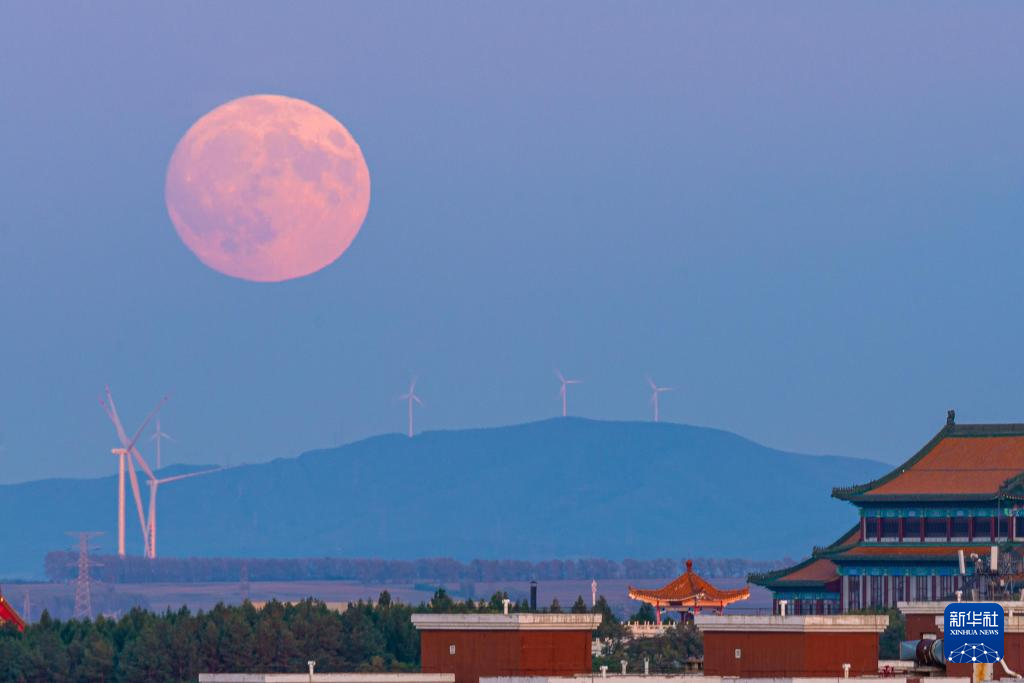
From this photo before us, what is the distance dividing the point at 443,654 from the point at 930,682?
64.6ft

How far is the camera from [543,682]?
381 ft

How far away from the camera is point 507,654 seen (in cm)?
12138

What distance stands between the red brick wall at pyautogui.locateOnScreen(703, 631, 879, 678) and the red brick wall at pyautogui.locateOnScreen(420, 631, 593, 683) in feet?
18.3

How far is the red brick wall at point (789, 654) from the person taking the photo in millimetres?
121938

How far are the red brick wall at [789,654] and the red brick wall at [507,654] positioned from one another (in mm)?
5566

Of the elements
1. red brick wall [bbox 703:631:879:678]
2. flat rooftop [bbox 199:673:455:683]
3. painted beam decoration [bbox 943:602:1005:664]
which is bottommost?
flat rooftop [bbox 199:673:455:683]

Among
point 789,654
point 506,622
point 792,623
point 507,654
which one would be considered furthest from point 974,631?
point 507,654

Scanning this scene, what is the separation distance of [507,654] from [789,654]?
11.4 m

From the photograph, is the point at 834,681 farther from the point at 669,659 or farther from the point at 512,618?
the point at 669,659

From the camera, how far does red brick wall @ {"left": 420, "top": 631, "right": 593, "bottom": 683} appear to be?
4781 inches

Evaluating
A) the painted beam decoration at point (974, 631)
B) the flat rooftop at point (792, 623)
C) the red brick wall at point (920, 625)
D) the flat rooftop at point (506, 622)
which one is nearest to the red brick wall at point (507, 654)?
the flat rooftop at point (506, 622)

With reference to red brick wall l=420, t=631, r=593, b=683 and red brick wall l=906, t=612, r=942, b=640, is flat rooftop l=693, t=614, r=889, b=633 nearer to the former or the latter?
red brick wall l=420, t=631, r=593, b=683

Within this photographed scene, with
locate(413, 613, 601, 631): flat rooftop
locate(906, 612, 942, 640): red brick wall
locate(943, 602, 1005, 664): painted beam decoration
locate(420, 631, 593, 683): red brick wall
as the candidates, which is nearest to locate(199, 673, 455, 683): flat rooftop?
locate(420, 631, 593, 683): red brick wall

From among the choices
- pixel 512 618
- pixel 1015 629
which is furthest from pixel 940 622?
pixel 512 618
